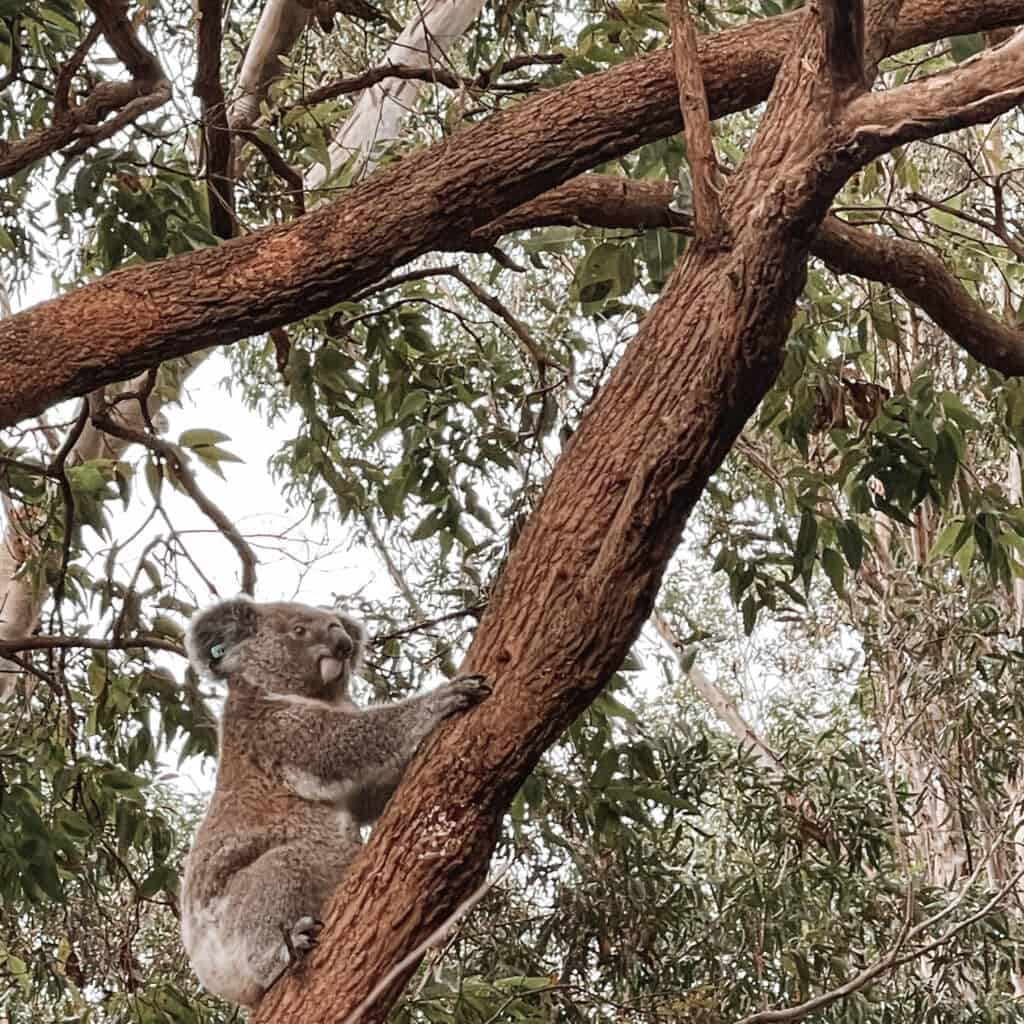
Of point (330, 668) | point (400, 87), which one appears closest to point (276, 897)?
point (330, 668)

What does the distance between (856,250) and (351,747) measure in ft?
3.82

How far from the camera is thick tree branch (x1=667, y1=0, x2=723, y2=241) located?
1.79 meters

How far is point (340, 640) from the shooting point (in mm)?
2680

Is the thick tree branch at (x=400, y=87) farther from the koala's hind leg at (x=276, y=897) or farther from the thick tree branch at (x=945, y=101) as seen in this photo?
the thick tree branch at (x=945, y=101)

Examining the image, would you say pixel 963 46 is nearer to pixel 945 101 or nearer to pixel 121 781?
pixel 945 101

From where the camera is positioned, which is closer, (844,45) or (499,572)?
(844,45)

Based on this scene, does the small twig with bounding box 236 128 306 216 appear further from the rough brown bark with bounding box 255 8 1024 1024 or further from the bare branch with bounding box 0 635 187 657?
the rough brown bark with bounding box 255 8 1024 1024

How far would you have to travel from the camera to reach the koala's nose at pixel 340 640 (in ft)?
8.78

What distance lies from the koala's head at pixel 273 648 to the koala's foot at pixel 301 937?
861mm

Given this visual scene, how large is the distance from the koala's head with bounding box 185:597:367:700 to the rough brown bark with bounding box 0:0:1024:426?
32.4 inches

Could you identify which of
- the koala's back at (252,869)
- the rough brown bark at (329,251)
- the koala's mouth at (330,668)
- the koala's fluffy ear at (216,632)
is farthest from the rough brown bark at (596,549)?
the koala's fluffy ear at (216,632)

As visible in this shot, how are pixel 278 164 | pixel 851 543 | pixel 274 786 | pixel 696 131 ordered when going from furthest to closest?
pixel 278 164, pixel 851 543, pixel 274 786, pixel 696 131

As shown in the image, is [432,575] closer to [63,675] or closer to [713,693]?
[63,675]

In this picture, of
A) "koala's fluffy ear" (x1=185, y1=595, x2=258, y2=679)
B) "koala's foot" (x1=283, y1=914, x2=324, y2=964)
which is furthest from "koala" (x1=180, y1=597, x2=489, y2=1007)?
"koala's foot" (x1=283, y1=914, x2=324, y2=964)
